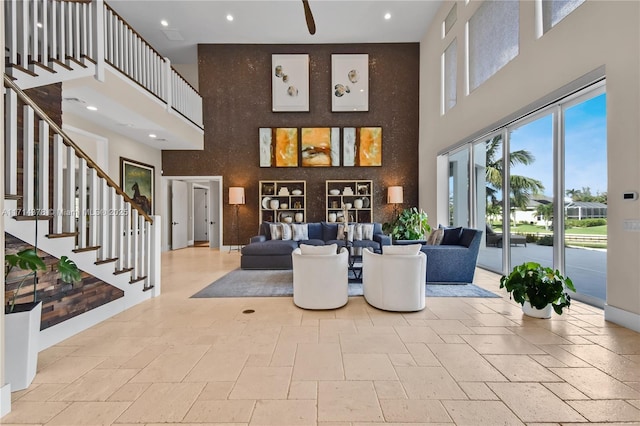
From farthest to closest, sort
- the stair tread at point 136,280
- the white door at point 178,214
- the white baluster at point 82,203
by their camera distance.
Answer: the white door at point 178,214
the stair tread at point 136,280
the white baluster at point 82,203

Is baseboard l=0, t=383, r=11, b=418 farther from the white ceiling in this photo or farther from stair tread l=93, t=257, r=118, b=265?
the white ceiling

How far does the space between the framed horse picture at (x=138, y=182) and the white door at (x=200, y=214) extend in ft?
8.06

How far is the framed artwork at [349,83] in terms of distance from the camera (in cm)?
762

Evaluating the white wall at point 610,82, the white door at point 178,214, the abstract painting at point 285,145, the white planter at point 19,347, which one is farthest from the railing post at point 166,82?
the white wall at point 610,82

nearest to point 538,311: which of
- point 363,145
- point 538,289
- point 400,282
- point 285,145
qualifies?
point 538,289

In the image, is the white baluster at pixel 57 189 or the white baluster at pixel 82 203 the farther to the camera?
the white baluster at pixel 82 203

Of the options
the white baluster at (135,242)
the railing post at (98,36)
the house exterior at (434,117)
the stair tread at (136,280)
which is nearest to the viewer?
the house exterior at (434,117)

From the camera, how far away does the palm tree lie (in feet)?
13.7

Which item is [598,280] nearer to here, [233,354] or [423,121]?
[233,354]

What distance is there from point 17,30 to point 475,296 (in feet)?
20.6

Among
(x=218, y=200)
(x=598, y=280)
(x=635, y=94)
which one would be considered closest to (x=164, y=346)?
(x=635, y=94)

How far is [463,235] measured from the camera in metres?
4.57

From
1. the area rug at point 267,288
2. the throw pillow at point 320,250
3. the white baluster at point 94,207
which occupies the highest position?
the white baluster at point 94,207

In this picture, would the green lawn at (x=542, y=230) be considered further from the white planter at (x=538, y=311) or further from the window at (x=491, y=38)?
the window at (x=491, y=38)
